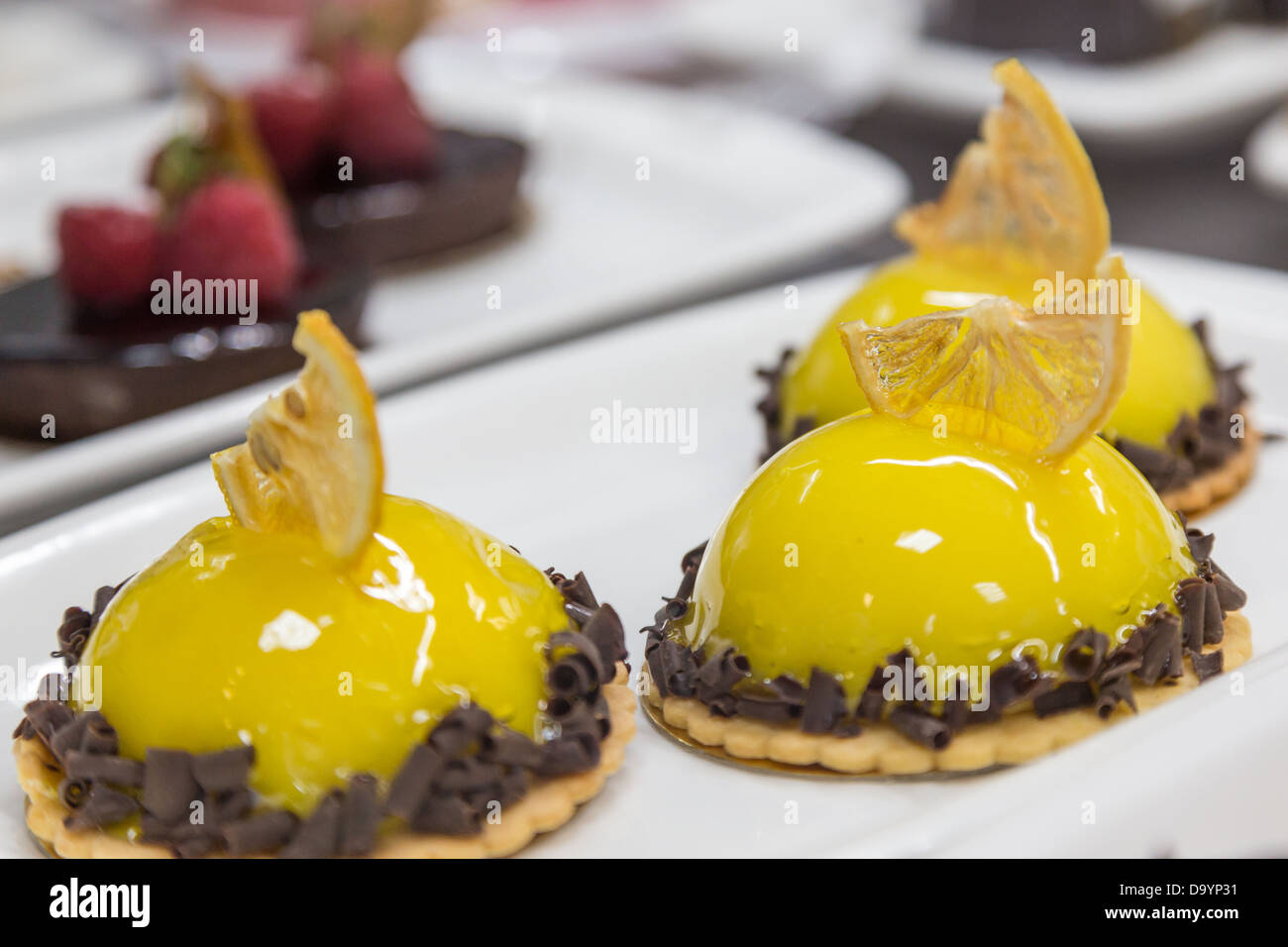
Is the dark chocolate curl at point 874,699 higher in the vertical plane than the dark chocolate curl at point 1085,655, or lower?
lower

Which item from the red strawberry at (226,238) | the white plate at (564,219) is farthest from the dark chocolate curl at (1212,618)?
the red strawberry at (226,238)

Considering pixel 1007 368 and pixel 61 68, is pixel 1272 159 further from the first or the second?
pixel 61 68

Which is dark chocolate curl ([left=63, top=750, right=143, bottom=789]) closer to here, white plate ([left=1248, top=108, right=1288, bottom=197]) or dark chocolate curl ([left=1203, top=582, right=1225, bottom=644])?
dark chocolate curl ([left=1203, top=582, right=1225, bottom=644])

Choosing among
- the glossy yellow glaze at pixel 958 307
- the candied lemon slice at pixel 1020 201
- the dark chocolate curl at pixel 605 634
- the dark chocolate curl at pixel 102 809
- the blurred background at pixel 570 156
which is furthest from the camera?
the blurred background at pixel 570 156

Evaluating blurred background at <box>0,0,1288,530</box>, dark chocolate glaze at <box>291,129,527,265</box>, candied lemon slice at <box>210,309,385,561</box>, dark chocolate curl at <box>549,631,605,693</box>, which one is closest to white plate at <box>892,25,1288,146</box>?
blurred background at <box>0,0,1288,530</box>

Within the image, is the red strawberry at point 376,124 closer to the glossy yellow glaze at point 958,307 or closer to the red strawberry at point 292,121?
the red strawberry at point 292,121
